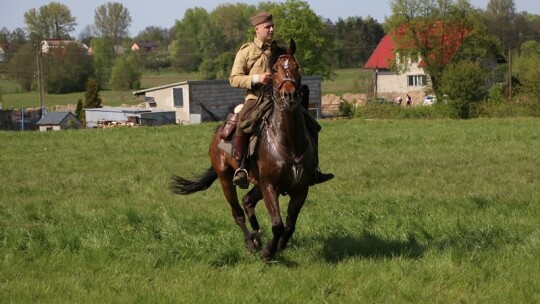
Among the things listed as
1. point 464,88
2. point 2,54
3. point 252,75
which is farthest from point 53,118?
point 2,54

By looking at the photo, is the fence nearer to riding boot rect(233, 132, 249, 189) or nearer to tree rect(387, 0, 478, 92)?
tree rect(387, 0, 478, 92)

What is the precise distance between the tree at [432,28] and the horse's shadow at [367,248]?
7535cm

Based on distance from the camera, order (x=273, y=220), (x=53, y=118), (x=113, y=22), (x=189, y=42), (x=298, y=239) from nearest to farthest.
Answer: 1. (x=273, y=220)
2. (x=298, y=239)
3. (x=53, y=118)
4. (x=189, y=42)
5. (x=113, y=22)

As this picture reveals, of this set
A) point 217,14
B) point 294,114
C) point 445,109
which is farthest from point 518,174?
point 217,14

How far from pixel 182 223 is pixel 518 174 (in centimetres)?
1054

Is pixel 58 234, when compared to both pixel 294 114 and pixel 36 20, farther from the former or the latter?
pixel 36 20

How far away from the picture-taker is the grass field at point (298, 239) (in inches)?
311

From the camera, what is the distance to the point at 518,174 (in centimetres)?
1947

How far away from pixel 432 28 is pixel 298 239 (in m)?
79.6

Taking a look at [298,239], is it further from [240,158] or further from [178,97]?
[178,97]

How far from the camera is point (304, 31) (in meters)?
98.2

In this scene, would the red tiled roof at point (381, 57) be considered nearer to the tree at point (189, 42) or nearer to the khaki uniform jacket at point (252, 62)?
the tree at point (189, 42)

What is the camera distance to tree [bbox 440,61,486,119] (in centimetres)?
5712

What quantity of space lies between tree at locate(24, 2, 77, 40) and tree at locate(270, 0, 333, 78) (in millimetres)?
58626
